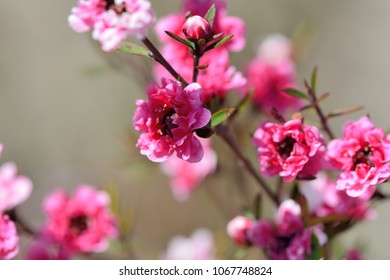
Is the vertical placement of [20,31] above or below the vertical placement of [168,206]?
above

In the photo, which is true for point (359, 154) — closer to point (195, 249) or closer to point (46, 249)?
point (46, 249)

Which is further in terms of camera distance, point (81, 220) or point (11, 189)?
point (81, 220)

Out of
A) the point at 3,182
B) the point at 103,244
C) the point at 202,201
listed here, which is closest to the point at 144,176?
Result: the point at 103,244

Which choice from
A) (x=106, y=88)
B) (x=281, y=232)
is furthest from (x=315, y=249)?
(x=106, y=88)

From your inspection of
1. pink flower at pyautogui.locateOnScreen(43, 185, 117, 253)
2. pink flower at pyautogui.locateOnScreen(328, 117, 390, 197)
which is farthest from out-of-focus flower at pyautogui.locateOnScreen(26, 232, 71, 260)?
pink flower at pyautogui.locateOnScreen(328, 117, 390, 197)

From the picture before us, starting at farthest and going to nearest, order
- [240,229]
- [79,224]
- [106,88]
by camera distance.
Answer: [106,88]
[79,224]
[240,229]

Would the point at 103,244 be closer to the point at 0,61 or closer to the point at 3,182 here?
the point at 3,182

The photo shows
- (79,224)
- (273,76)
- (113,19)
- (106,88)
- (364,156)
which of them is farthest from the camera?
(106,88)
